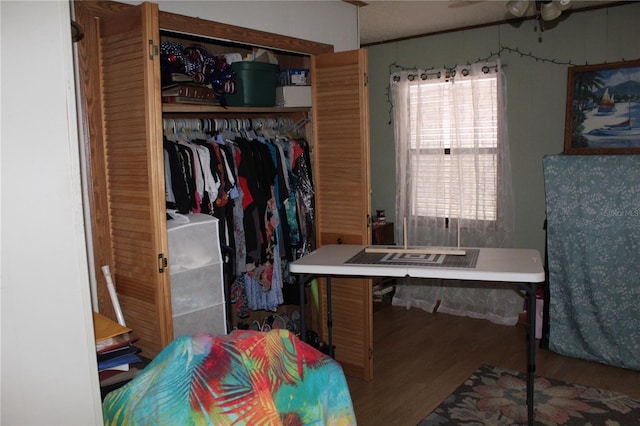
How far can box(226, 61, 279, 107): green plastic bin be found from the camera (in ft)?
11.2

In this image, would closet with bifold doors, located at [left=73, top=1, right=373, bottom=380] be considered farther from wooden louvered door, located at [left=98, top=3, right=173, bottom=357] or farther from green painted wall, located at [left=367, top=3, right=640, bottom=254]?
green painted wall, located at [left=367, top=3, right=640, bottom=254]

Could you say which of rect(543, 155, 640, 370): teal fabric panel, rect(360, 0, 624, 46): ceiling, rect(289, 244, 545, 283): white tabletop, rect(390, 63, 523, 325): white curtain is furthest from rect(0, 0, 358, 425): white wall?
rect(390, 63, 523, 325): white curtain

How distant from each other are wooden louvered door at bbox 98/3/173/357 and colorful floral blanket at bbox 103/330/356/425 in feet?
2.77

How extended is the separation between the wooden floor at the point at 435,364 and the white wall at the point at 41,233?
Answer: 2.72 m

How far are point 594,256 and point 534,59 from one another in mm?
1703

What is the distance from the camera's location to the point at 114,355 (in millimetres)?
2168

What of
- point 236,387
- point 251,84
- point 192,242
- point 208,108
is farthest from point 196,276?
point 236,387

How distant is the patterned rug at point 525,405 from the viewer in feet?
10.3

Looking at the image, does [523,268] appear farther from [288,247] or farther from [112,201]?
[112,201]

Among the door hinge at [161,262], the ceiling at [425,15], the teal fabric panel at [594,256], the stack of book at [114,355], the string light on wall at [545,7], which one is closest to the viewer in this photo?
the stack of book at [114,355]

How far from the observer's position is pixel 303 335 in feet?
10.8

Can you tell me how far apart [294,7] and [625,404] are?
10.1 ft

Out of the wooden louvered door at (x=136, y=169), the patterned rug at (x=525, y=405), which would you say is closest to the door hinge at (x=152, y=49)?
the wooden louvered door at (x=136, y=169)

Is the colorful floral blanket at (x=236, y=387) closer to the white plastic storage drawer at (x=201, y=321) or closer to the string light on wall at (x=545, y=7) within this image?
the white plastic storage drawer at (x=201, y=321)
